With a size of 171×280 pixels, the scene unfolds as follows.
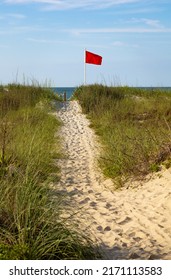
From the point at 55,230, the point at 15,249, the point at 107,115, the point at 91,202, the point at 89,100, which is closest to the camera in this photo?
the point at 15,249

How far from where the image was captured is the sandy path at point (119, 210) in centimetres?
579

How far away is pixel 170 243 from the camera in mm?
5875

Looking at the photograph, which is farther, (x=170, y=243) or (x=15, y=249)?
(x=170, y=243)

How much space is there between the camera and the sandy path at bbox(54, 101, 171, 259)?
5.79 metres

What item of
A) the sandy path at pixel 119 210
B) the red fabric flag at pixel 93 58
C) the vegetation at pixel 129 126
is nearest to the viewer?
the sandy path at pixel 119 210

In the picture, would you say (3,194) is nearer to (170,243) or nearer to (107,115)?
(170,243)

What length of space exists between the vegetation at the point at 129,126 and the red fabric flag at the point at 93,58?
6.25 feet

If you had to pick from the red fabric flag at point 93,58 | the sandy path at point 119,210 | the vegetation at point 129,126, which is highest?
the red fabric flag at point 93,58

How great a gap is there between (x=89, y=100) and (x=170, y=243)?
57.4ft

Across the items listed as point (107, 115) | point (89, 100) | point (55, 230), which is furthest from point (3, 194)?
point (89, 100)

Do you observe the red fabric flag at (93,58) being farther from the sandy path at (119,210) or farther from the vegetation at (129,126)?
the sandy path at (119,210)

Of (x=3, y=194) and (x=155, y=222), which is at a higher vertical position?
(x=3, y=194)

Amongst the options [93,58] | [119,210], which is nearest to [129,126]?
[119,210]

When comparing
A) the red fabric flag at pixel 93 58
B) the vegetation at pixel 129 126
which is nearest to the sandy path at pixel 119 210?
the vegetation at pixel 129 126
